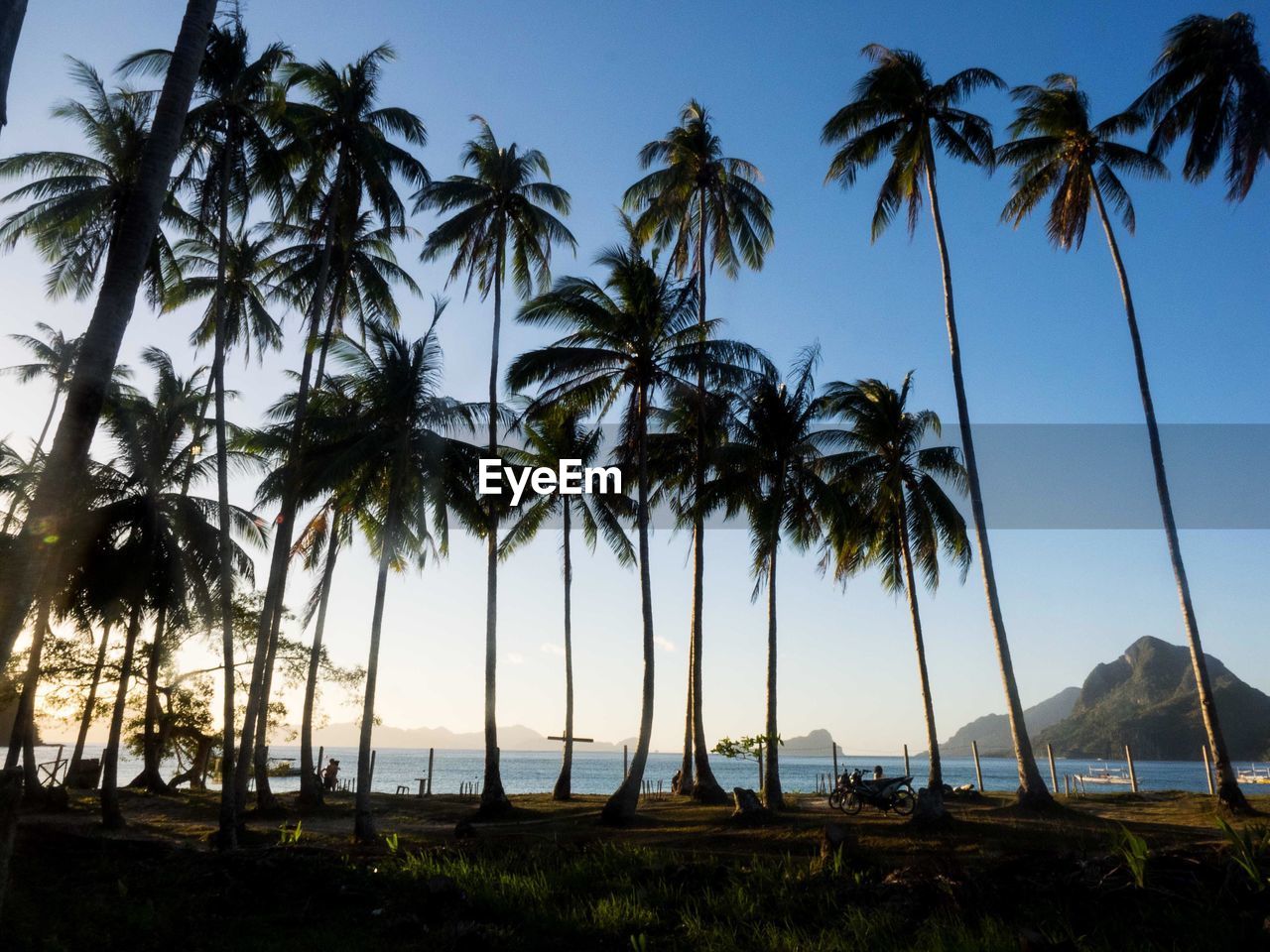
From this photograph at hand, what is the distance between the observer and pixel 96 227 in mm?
18969

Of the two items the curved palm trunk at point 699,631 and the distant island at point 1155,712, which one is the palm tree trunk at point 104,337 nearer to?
the curved palm trunk at point 699,631

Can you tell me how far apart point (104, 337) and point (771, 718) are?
17.2 meters

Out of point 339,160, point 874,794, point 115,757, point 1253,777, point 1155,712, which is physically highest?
point 339,160

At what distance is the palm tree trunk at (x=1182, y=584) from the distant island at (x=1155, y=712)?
371 feet

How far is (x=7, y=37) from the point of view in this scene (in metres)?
5.57

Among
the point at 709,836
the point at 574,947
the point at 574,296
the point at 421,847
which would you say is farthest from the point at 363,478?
the point at 574,947

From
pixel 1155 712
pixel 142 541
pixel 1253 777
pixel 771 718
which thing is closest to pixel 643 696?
pixel 771 718

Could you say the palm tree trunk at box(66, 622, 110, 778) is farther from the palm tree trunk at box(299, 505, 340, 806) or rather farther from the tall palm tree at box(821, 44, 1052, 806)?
the tall palm tree at box(821, 44, 1052, 806)

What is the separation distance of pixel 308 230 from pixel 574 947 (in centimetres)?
2151

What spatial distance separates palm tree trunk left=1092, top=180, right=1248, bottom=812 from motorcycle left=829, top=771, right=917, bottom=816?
6.56 m

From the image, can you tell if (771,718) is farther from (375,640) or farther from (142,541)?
(142,541)

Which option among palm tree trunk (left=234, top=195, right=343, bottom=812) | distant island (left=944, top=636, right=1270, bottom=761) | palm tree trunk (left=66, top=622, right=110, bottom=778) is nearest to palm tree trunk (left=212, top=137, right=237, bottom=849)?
palm tree trunk (left=234, top=195, right=343, bottom=812)

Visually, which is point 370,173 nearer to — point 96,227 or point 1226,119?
point 96,227

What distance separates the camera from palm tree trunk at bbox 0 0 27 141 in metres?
5.53
